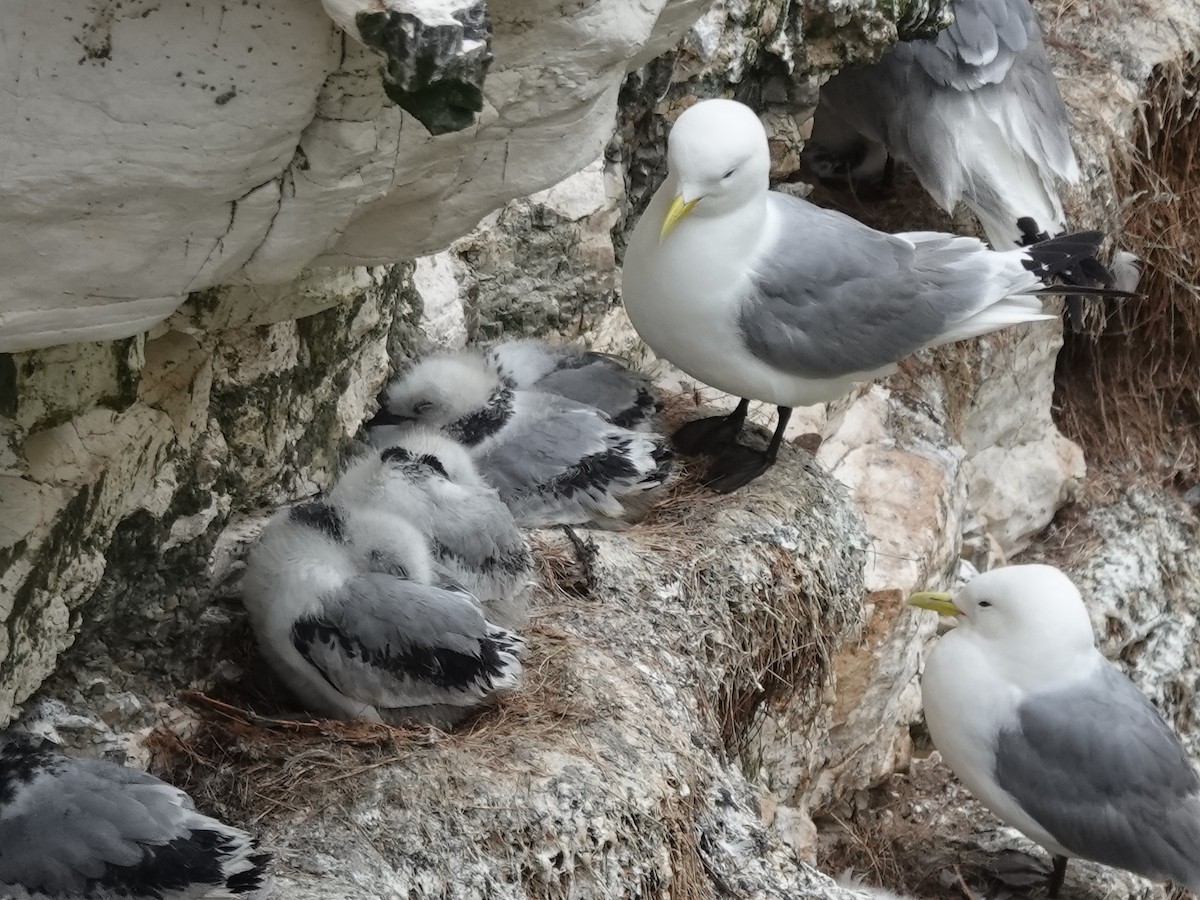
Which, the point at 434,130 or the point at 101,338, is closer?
the point at 434,130

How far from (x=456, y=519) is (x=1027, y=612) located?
4.75 feet

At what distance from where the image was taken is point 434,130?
1.40m

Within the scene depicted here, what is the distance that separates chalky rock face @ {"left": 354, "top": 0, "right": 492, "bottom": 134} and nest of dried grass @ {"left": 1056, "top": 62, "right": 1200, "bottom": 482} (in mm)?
4687


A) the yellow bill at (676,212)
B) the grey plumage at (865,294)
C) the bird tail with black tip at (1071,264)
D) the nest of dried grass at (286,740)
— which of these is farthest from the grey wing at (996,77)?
the nest of dried grass at (286,740)

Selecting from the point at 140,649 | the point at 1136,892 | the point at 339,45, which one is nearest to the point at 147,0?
the point at 339,45

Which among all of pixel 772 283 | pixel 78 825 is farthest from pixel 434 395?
pixel 78 825

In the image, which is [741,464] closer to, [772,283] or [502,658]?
[772,283]

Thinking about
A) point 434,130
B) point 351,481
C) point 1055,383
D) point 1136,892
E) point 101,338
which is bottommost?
point 1136,892

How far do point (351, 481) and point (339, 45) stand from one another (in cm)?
127

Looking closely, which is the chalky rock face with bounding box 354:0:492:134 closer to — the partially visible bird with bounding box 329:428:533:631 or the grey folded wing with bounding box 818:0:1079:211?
the partially visible bird with bounding box 329:428:533:631

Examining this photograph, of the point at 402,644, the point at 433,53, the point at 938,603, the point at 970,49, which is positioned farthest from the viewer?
the point at 970,49

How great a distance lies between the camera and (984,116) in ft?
14.7

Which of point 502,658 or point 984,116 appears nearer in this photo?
point 502,658

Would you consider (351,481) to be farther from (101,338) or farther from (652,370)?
(652,370)
